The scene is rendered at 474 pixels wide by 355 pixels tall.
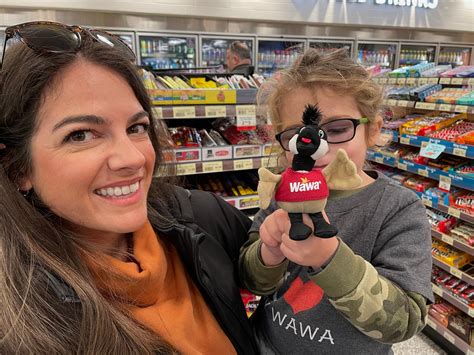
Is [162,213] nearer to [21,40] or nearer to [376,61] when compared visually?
[21,40]

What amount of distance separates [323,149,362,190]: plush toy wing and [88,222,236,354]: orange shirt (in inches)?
18.4

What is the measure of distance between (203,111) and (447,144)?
1508 millimetres

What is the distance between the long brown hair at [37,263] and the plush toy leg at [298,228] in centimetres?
43

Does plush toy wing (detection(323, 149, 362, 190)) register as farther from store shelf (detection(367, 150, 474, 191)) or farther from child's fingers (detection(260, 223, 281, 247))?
store shelf (detection(367, 150, 474, 191))

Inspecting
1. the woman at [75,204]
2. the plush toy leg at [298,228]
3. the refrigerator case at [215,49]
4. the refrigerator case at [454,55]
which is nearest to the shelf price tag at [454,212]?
the woman at [75,204]

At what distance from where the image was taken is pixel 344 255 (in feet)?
2.18

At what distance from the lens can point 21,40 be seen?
76 centimetres

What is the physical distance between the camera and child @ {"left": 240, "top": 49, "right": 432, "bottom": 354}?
0.68m

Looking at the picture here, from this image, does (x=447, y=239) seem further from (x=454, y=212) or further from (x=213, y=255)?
(x=213, y=255)

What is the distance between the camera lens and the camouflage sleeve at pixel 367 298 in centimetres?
67

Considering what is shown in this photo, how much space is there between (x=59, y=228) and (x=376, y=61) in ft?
22.7

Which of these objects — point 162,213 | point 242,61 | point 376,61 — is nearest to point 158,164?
point 162,213

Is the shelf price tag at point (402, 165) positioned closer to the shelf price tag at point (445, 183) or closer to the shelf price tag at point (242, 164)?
the shelf price tag at point (445, 183)

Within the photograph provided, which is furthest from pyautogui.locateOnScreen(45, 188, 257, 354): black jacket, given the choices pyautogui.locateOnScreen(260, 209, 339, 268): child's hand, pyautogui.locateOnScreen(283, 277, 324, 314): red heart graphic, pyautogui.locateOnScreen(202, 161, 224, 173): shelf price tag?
pyautogui.locateOnScreen(202, 161, 224, 173): shelf price tag
